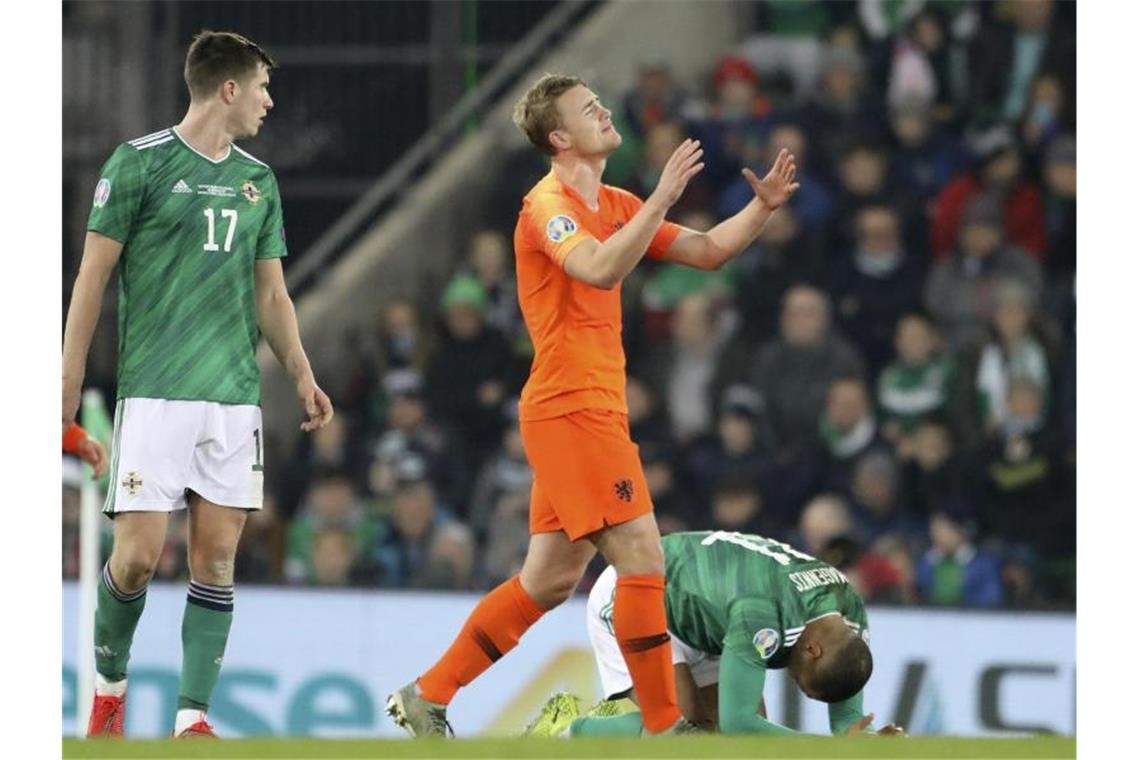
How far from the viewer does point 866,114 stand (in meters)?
14.5

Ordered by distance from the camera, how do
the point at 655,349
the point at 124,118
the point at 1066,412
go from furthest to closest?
the point at 124,118 → the point at 655,349 → the point at 1066,412

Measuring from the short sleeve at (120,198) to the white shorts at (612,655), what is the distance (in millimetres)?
2043

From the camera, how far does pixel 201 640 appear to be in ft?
21.5

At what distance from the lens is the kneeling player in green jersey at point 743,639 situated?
687 cm

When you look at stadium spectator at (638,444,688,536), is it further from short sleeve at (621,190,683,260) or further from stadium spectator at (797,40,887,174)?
short sleeve at (621,190,683,260)

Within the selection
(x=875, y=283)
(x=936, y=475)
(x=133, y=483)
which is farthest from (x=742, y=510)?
(x=133, y=483)

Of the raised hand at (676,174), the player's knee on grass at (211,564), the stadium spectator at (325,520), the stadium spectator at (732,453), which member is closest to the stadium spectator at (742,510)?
the stadium spectator at (732,453)

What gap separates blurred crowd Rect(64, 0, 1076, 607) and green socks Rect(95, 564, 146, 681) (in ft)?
19.3

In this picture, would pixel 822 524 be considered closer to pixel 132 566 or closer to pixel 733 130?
pixel 733 130

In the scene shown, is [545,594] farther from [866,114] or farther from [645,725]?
[866,114]

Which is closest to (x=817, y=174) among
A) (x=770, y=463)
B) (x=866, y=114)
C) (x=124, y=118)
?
(x=866, y=114)

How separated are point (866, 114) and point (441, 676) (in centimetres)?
808

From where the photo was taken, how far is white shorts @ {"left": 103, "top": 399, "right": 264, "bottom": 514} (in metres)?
6.45

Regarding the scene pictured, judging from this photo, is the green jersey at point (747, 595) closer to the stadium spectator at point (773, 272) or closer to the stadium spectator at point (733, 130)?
the stadium spectator at point (773, 272)
